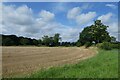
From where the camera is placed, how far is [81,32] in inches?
4104

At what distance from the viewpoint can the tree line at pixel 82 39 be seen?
8281 cm

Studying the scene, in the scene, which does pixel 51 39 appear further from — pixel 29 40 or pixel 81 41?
pixel 81 41

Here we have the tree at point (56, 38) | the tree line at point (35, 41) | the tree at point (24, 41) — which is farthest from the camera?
the tree at point (56, 38)

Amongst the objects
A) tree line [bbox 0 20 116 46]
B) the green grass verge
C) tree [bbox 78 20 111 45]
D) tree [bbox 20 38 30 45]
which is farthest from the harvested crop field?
tree [bbox 20 38 30 45]

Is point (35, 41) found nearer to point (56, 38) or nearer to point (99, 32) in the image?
point (56, 38)

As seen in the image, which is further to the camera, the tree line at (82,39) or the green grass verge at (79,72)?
the tree line at (82,39)

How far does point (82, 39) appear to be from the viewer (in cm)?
Answer: 10012

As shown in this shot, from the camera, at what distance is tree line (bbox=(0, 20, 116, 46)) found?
82812 millimetres

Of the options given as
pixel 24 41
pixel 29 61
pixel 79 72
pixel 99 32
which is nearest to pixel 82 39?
pixel 99 32

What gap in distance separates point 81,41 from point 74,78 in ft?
303

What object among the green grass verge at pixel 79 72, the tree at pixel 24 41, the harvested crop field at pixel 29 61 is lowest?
the harvested crop field at pixel 29 61

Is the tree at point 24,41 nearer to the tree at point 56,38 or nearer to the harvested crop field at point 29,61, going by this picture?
the tree at point 56,38

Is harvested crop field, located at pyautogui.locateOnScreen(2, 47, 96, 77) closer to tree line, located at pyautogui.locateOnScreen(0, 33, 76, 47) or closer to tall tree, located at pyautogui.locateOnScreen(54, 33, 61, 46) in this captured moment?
tree line, located at pyautogui.locateOnScreen(0, 33, 76, 47)

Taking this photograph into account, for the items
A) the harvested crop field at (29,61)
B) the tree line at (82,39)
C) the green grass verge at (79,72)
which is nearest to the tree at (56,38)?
the tree line at (82,39)
